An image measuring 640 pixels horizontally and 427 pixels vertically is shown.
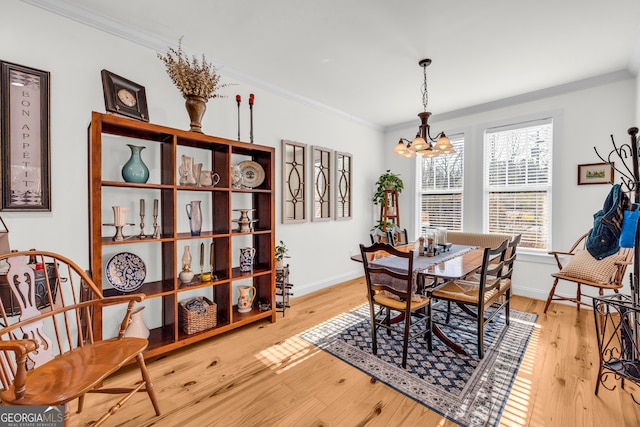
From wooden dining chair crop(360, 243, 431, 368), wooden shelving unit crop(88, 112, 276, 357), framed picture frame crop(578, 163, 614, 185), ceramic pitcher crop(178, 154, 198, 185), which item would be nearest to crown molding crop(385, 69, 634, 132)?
framed picture frame crop(578, 163, 614, 185)

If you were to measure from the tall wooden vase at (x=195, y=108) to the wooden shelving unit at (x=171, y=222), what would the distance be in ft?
0.30

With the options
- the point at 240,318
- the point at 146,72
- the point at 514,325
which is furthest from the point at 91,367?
the point at 514,325

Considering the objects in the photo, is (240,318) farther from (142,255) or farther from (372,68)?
(372,68)

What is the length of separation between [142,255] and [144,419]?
129 centimetres

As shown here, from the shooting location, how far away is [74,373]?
1352 millimetres

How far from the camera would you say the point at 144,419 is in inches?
65.2

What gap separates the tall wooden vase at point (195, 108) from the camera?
2.37m

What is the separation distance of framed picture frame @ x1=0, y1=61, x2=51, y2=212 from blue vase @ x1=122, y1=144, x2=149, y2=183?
1.51 ft

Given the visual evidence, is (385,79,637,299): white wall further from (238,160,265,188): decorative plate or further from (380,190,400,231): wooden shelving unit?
(238,160,265,188): decorative plate

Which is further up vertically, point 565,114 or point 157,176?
point 565,114

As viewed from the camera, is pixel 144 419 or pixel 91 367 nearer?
pixel 91 367

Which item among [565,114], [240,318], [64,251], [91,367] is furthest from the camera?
[565,114]

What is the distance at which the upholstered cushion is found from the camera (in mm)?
2773

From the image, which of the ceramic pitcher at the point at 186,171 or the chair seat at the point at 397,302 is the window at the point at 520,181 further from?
the ceramic pitcher at the point at 186,171
